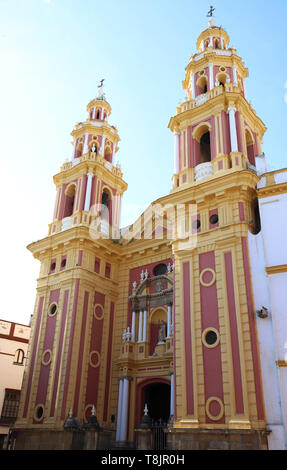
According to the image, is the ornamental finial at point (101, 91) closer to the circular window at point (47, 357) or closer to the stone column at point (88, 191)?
the stone column at point (88, 191)

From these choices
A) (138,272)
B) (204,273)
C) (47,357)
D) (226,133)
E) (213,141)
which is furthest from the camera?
(138,272)

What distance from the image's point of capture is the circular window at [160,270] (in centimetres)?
2306

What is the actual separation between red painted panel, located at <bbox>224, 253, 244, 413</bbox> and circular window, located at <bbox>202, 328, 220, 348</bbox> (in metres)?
0.70

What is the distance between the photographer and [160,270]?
2327cm

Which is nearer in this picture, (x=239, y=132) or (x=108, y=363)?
(x=239, y=132)

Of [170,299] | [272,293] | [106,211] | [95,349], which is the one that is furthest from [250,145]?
[95,349]

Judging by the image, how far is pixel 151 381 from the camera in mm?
20719

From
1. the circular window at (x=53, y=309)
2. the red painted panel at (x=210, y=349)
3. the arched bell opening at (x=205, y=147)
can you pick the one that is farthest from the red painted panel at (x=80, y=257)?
the arched bell opening at (x=205, y=147)

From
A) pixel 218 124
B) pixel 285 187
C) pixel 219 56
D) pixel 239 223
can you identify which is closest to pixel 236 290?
pixel 239 223

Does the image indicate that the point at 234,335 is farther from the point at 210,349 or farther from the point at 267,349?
the point at 267,349

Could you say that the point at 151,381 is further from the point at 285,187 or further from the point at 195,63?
the point at 195,63

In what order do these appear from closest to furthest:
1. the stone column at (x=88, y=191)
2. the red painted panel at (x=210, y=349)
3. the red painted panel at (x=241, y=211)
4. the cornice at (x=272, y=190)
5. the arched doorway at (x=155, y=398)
→ the red painted panel at (x=210, y=349) → the cornice at (x=272, y=190) → the red painted panel at (x=241, y=211) → the arched doorway at (x=155, y=398) → the stone column at (x=88, y=191)

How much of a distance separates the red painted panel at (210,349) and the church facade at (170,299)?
0.05m

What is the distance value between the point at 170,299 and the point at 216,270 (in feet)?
16.0
